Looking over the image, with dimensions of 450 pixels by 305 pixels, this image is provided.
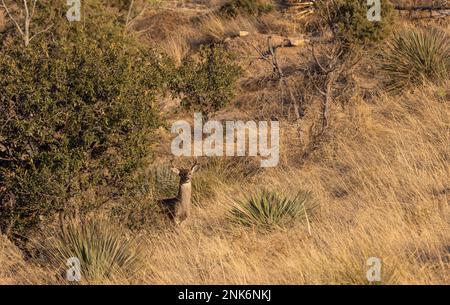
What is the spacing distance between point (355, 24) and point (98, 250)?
351 inches

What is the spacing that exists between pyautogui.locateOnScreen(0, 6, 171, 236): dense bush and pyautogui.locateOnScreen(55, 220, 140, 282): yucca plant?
1232 millimetres

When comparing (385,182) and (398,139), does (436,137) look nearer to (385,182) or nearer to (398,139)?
(398,139)

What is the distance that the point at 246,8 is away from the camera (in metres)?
24.6

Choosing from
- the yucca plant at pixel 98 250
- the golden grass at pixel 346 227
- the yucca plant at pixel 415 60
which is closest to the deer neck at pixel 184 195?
the golden grass at pixel 346 227

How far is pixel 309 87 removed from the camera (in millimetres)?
18688

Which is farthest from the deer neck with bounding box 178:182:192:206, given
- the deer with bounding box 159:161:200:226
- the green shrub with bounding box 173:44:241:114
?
the green shrub with bounding box 173:44:241:114

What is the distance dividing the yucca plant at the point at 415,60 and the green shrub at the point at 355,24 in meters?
0.56

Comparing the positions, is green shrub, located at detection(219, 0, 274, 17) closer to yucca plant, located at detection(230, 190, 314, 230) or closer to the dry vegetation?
the dry vegetation

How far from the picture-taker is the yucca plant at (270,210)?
37.6 feet

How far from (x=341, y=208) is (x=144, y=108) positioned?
117 inches

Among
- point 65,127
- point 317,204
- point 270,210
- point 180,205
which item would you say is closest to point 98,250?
point 65,127

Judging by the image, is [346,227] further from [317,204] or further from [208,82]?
[208,82]

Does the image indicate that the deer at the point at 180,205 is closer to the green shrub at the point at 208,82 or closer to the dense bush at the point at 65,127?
the dense bush at the point at 65,127
